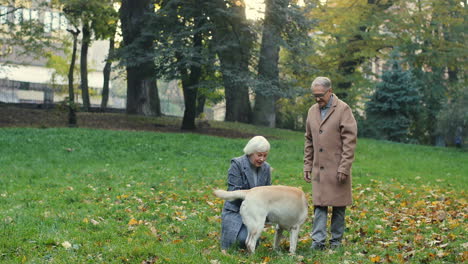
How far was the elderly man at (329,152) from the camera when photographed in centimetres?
595

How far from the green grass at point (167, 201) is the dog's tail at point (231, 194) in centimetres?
63

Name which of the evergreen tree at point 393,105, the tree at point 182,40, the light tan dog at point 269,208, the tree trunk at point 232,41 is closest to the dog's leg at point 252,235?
the light tan dog at point 269,208

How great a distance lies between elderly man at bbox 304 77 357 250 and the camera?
5.95 m

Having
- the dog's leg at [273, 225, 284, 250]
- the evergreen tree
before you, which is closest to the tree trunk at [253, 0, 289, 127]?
the evergreen tree

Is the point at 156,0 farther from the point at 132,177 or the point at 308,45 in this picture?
the point at 132,177

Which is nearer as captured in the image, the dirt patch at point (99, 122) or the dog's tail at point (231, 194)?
the dog's tail at point (231, 194)

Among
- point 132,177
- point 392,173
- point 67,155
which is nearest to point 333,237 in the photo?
point 132,177

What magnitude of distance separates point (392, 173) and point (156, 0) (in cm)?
1283

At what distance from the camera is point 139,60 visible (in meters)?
20.7

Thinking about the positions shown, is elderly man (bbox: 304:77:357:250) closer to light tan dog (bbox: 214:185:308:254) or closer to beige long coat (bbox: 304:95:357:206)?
beige long coat (bbox: 304:95:357:206)

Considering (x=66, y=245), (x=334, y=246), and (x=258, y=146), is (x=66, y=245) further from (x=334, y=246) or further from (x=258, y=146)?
(x=334, y=246)

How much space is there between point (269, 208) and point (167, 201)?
14.0ft

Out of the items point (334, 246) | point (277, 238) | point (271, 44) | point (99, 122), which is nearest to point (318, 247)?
point (334, 246)

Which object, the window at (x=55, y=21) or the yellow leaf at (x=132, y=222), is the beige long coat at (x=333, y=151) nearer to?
the yellow leaf at (x=132, y=222)
